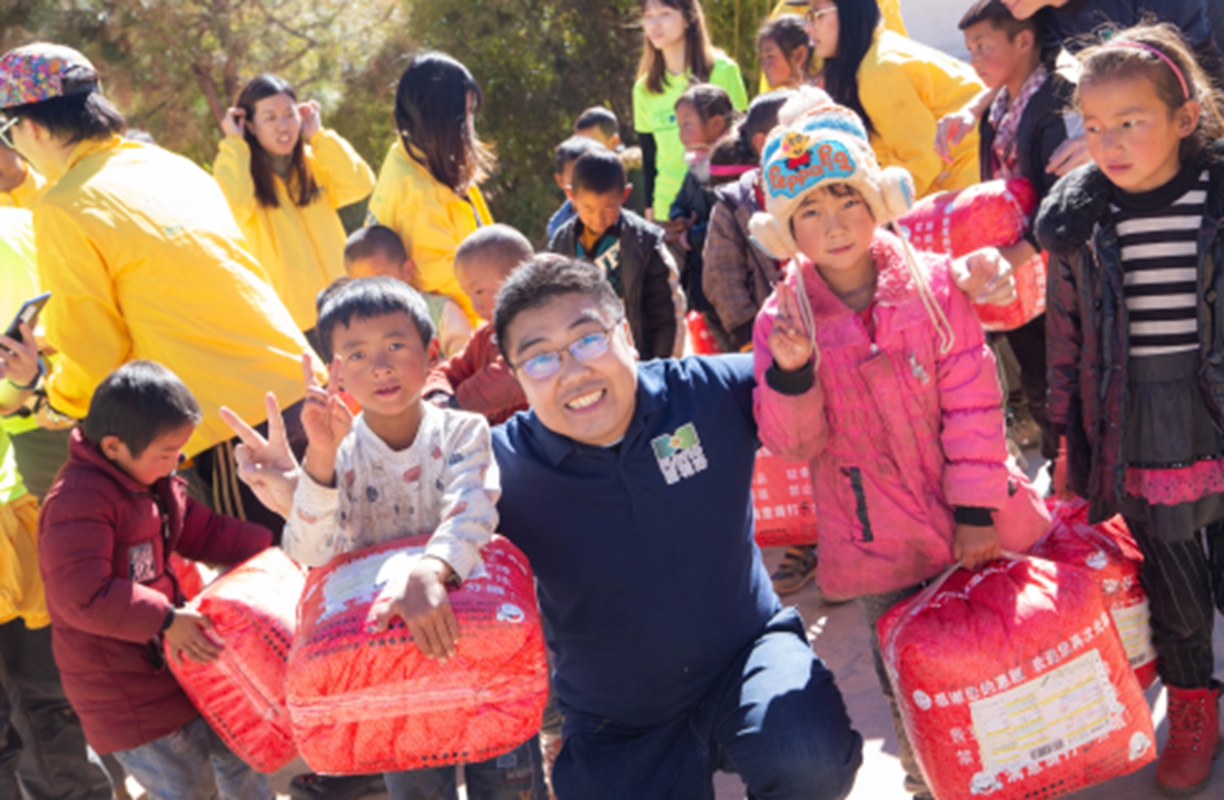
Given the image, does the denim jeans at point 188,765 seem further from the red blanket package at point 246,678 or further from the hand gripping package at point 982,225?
the hand gripping package at point 982,225

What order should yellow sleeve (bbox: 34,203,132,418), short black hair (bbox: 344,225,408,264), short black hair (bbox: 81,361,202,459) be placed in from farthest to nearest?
short black hair (bbox: 344,225,408,264)
yellow sleeve (bbox: 34,203,132,418)
short black hair (bbox: 81,361,202,459)

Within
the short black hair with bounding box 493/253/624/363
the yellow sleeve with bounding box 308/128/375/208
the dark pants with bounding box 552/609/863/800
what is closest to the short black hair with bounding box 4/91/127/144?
the yellow sleeve with bounding box 308/128/375/208

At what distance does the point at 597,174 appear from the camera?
476 cm

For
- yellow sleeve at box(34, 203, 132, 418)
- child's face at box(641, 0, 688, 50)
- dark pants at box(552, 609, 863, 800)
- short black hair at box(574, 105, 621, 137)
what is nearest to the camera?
dark pants at box(552, 609, 863, 800)

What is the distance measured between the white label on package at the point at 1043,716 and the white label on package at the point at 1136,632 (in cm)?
44

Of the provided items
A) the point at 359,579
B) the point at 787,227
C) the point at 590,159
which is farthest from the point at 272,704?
the point at 590,159

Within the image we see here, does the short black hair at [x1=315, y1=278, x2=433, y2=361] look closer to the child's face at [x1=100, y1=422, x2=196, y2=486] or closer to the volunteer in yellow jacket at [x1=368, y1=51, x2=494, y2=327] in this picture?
the child's face at [x1=100, y1=422, x2=196, y2=486]

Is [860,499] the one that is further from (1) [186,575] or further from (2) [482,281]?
(1) [186,575]

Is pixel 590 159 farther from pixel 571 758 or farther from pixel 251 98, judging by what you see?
pixel 571 758

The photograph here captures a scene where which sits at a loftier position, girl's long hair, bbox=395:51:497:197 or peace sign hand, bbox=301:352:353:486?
girl's long hair, bbox=395:51:497:197

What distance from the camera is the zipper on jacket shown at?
271cm

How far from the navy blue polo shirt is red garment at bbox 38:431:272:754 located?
122cm

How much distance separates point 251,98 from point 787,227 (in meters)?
3.23

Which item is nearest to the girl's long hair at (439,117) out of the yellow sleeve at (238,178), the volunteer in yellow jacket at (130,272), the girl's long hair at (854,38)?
the yellow sleeve at (238,178)
